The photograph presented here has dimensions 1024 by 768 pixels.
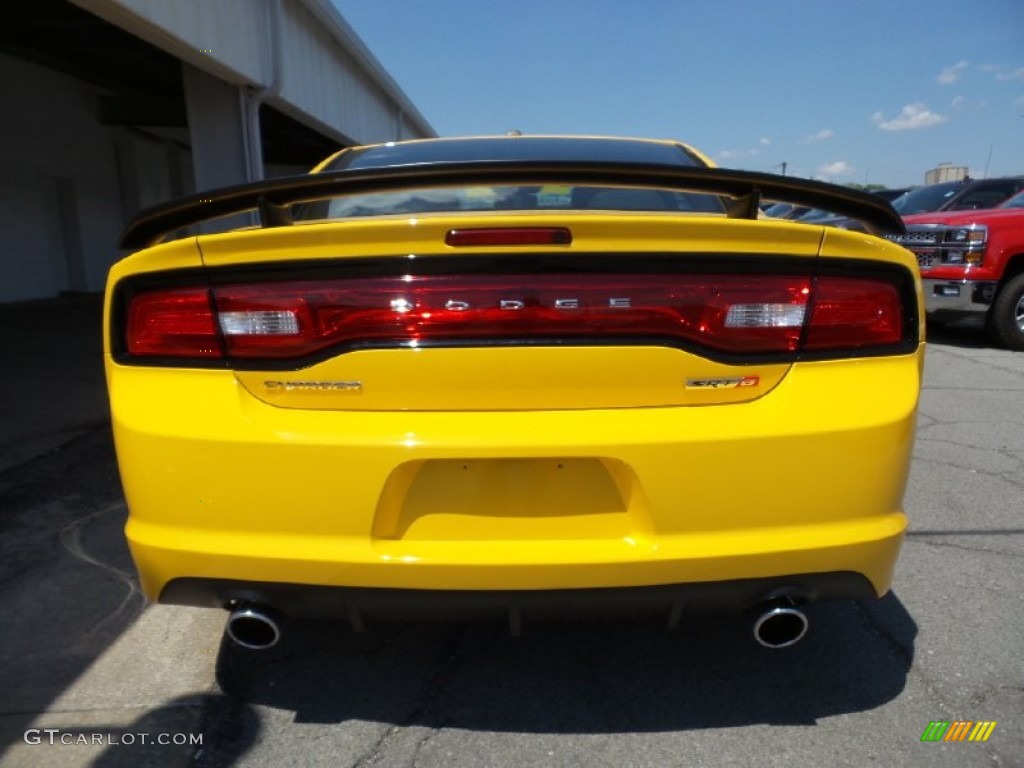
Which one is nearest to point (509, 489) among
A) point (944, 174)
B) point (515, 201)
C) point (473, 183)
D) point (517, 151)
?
point (473, 183)

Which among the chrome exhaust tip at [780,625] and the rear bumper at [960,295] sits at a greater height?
the rear bumper at [960,295]

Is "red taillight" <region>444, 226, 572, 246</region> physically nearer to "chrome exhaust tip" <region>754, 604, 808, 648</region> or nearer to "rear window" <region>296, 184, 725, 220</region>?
"rear window" <region>296, 184, 725, 220</region>

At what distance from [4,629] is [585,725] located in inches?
77.6

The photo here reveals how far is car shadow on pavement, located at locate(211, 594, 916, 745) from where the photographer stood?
1984mm

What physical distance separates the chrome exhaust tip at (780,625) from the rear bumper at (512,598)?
32 millimetres

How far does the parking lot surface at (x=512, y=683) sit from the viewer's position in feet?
6.08

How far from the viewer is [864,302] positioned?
172 cm

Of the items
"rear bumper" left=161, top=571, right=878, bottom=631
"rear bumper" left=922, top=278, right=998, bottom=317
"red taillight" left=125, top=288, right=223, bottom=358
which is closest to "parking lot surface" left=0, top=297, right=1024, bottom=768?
"rear bumper" left=161, top=571, right=878, bottom=631

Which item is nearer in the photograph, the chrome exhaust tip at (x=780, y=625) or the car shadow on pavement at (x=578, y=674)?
the chrome exhaust tip at (x=780, y=625)

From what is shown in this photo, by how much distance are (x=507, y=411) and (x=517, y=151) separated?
1673 millimetres

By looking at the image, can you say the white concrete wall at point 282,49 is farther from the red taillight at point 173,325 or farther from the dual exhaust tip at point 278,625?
the dual exhaust tip at point 278,625

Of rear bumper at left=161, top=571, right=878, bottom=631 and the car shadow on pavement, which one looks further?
the car shadow on pavement

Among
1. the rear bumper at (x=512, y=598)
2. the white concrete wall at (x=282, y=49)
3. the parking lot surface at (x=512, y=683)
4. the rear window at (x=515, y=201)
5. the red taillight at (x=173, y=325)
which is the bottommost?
the parking lot surface at (x=512, y=683)

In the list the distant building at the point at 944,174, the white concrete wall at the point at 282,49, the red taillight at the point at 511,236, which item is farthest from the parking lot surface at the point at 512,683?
the distant building at the point at 944,174
